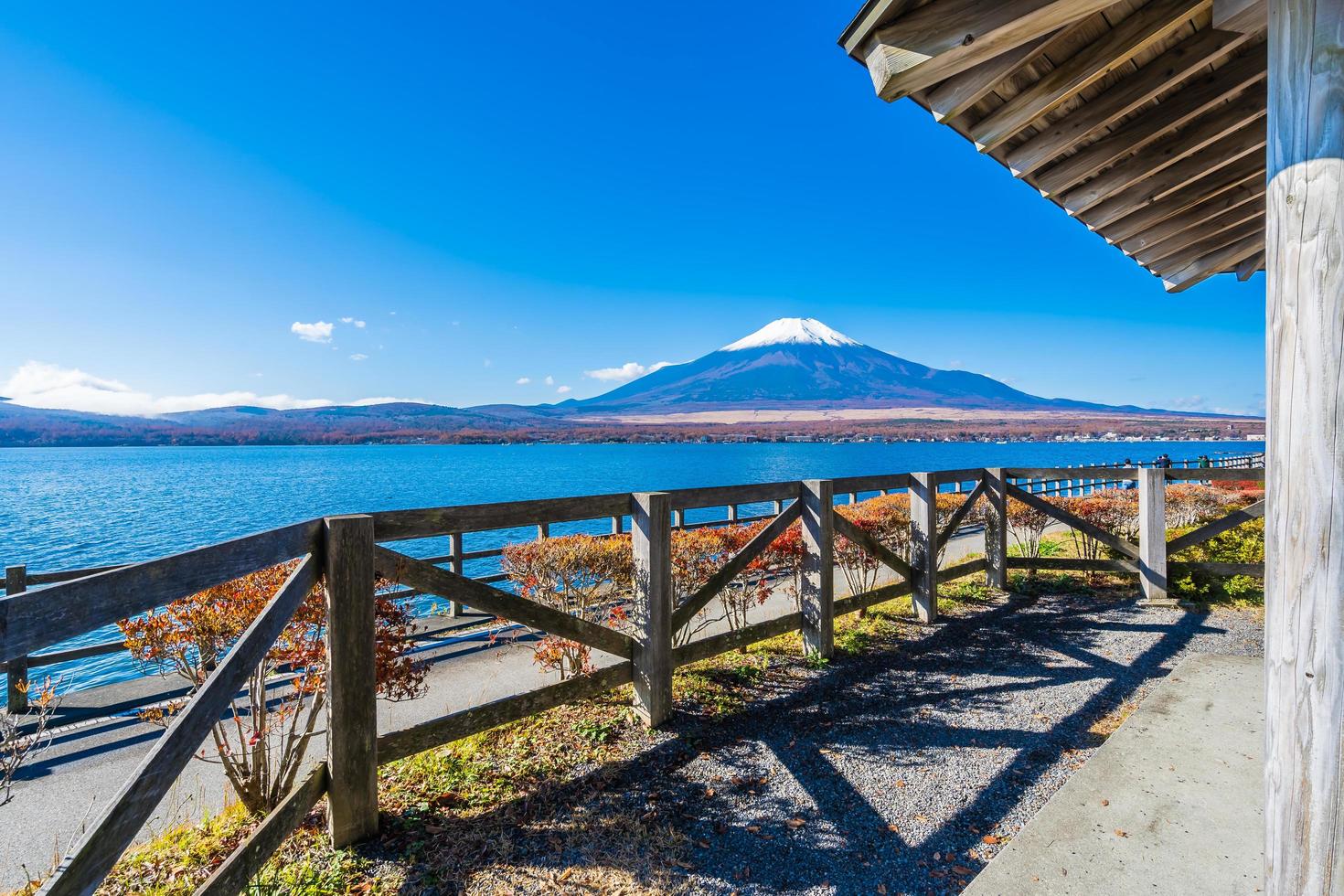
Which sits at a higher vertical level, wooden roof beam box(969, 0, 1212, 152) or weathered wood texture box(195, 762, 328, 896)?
wooden roof beam box(969, 0, 1212, 152)

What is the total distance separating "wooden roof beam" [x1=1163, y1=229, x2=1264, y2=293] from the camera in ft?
13.8

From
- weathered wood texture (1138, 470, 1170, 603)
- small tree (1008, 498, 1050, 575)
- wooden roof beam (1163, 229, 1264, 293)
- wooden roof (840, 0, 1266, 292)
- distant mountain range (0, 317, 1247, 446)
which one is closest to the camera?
wooden roof (840, 0, 1266, 292)

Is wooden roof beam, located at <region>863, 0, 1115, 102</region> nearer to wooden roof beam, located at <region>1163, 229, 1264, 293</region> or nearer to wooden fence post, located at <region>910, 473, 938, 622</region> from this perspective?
wooden roof beam, located at <region>1163, 229, 1264, 293</region>

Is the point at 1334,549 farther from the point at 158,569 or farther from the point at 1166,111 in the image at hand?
the point at 158,569

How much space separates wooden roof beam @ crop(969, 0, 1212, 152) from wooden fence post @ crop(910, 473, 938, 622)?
386cm

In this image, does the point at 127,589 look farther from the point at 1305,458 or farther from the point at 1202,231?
the point at 1202,231

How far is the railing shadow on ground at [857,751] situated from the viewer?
9.07 feet

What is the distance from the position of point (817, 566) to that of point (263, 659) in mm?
3752

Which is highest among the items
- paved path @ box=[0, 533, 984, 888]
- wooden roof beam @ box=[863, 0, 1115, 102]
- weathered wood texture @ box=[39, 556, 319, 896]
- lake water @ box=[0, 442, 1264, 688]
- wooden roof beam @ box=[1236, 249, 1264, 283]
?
wooden roof beam @ box=[863, 0, 1115, 102]

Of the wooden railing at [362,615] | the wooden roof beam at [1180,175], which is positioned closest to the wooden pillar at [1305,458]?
the wooden roof beam at [1180,175]

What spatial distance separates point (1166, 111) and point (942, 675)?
3.88 metres

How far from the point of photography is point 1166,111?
9.45ft

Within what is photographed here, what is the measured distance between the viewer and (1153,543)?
679 centimetres

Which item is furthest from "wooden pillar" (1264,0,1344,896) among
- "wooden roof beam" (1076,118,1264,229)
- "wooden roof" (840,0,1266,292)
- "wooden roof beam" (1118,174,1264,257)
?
"wooden roof beam" (1118,174,1264,257)
